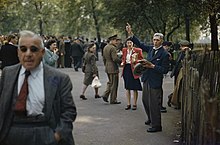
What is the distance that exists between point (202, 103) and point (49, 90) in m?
2.09

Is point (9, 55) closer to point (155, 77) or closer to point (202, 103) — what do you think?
point (155, 77)

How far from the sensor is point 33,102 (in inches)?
149

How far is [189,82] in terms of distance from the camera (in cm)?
675

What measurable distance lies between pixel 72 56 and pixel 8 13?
3165 cm

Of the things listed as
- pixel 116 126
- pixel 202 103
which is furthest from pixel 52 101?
pixel 116 126

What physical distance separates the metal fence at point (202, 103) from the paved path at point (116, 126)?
929mm

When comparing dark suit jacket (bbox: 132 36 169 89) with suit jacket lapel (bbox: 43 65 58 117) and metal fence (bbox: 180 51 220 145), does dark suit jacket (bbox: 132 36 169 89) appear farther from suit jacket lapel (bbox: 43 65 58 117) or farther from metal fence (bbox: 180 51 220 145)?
suit jacket lapel (bbox: 43 65 58 117)

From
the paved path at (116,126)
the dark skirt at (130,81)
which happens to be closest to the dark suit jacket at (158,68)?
the paved path at (116,126)

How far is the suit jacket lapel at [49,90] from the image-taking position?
12.6 ft

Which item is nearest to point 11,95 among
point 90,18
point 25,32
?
point 25,32

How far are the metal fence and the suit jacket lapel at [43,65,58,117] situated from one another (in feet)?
4.49

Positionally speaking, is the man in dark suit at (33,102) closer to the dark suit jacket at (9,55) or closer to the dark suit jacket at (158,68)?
the dark suit jacket at (158,68)

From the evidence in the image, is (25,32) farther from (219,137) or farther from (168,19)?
(168,19)

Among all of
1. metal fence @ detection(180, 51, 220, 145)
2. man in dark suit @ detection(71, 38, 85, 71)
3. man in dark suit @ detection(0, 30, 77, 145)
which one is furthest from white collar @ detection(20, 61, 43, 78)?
man in dark suit @ detection(71, 38, 85, 71)
